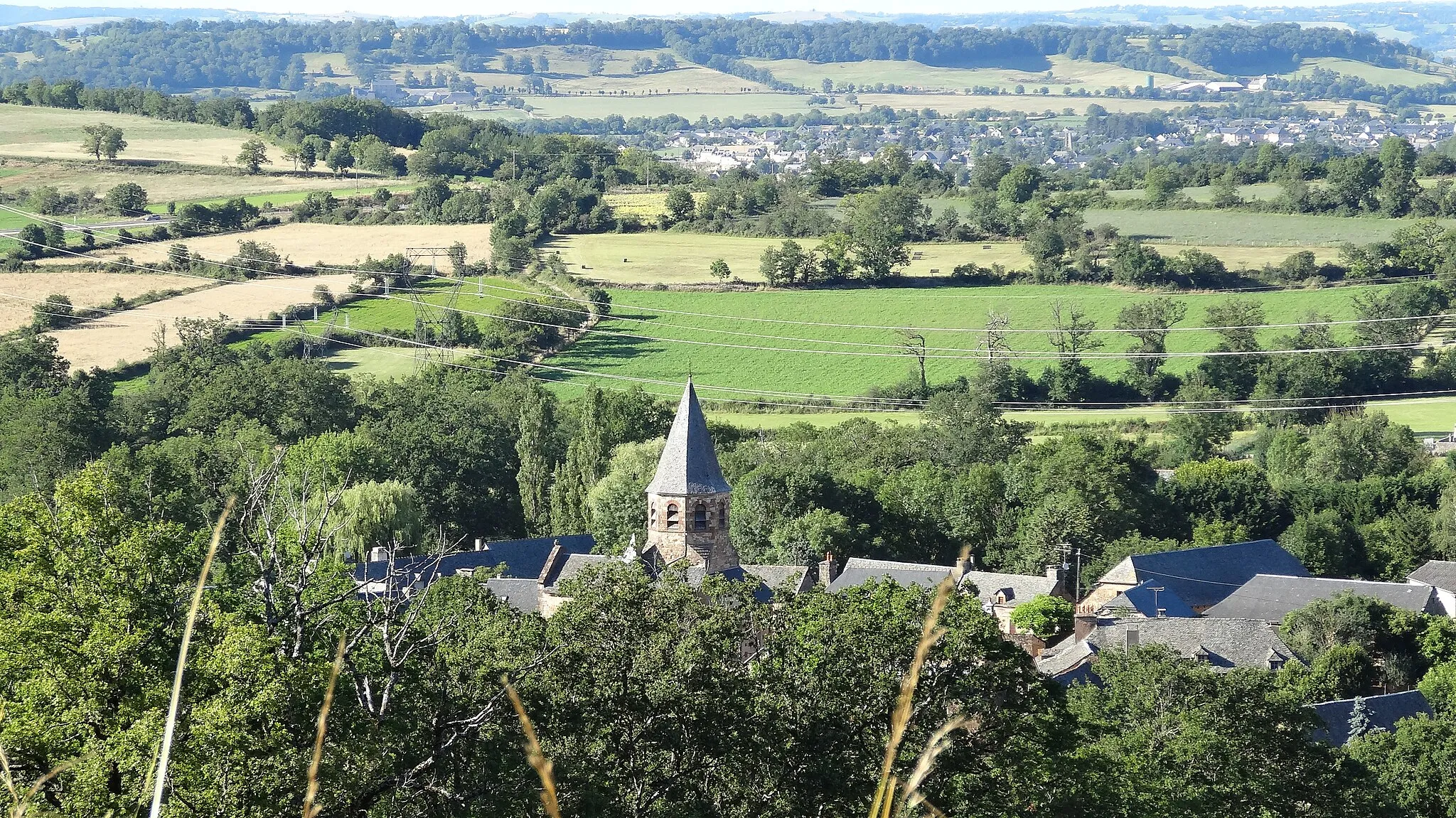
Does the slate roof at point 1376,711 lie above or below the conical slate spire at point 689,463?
below

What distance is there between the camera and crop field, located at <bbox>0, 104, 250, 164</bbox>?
150m

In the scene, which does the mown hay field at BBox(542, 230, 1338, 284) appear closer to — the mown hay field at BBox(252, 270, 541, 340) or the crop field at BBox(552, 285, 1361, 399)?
the crop field at BBox(552, 285, 1361, 399)

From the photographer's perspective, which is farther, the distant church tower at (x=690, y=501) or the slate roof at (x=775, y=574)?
the slate roof at (x=775, y=574)

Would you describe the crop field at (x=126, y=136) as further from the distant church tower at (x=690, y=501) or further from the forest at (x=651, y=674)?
the distant church tower at (x=690, y=501)

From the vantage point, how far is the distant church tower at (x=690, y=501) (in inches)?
2311

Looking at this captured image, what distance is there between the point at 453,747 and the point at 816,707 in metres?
8.01

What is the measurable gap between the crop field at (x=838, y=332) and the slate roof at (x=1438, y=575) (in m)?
32.8

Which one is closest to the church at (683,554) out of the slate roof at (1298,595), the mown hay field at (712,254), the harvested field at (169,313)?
the slate roof at (1298,595)

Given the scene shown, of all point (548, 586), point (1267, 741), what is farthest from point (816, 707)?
point (548, 586)

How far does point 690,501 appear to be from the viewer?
58656 mm

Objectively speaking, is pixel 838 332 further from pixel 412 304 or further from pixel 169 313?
pixel 169 313

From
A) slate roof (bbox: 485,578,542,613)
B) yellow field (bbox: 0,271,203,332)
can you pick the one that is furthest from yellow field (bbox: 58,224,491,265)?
slate roof (bbox: 485,578,542,613)

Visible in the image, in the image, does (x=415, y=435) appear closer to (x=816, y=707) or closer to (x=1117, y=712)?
(x=1117, y=712)

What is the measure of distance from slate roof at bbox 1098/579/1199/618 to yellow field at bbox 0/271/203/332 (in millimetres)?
69874
